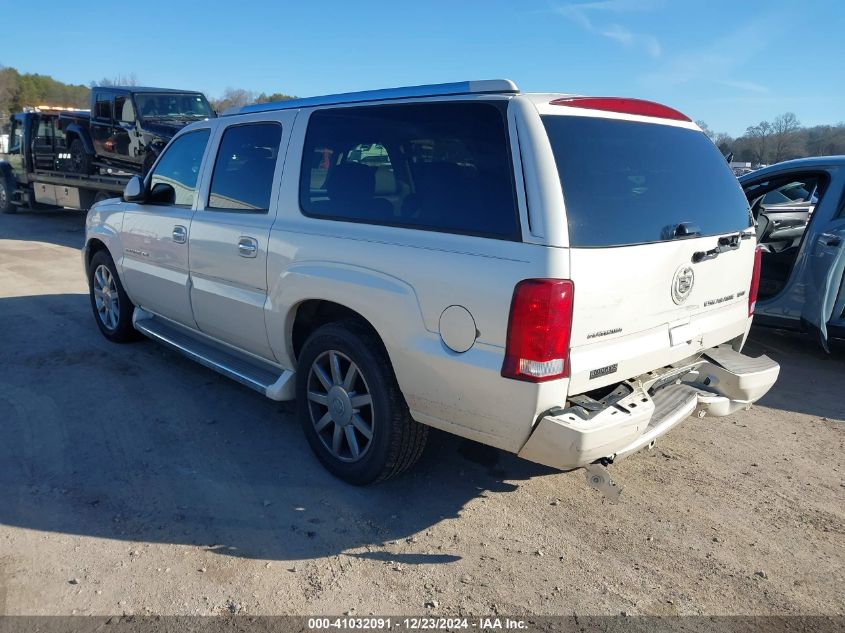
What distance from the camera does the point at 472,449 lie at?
3.98 m

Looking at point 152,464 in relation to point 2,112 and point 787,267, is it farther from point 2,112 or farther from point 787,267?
point 2,112

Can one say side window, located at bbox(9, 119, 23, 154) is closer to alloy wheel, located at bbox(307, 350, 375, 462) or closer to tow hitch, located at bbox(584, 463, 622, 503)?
alloy wheel, located at bbox(307, 350, 375, 462)

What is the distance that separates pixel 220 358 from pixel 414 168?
2.07m

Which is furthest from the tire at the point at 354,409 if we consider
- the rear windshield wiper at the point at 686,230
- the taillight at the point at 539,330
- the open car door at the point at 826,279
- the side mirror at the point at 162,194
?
the open car door at the point at 826,279

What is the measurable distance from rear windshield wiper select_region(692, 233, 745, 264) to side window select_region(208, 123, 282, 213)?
7.81 ft

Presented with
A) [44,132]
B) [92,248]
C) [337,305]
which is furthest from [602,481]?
[44,132]

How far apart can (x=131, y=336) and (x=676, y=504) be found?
15.4ft

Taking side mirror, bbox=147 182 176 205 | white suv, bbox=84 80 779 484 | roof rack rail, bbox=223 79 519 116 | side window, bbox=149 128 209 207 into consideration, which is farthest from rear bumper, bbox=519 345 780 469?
side mirror, bbox=147 182 176 205

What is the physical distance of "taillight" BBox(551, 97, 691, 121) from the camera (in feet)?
9.55

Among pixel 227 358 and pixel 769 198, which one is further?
pixel 769 198

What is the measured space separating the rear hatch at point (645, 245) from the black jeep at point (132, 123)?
11385 mm

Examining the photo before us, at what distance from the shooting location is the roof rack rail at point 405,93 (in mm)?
2885

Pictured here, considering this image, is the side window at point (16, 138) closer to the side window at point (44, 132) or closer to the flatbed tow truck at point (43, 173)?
the flatbed tow truck at point (43, 173)

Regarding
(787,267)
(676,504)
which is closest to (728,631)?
(676,504)
